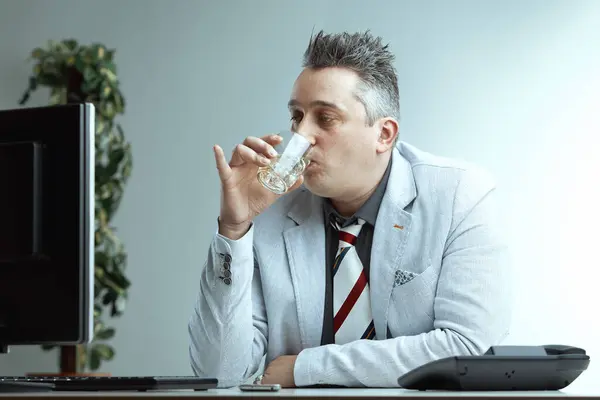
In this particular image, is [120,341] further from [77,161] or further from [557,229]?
[77,161]

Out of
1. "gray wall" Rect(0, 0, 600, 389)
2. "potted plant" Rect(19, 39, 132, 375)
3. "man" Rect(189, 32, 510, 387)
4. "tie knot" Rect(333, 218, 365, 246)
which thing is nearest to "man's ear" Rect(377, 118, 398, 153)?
"man" Rect(189, 32, 510, 387)

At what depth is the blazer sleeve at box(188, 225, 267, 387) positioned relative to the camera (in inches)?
69.7

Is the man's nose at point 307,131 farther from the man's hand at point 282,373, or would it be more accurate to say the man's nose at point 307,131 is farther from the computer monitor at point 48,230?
the computer monitor at point 48,230

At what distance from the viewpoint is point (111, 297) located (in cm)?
367

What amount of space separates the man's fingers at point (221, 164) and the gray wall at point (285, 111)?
2077mm

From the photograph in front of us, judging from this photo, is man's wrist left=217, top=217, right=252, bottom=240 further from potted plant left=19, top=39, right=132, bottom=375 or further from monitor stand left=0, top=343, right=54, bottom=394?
potted plant left=19, top=39, right=132, bottom=375

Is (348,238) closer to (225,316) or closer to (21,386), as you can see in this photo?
(225,316)

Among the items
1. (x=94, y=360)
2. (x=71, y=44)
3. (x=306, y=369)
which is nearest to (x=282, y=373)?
(x=306, y=369)

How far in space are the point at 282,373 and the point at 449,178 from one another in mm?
646

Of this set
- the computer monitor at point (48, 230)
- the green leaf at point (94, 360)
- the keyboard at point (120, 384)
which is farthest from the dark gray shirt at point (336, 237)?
the green leaf at point (94, 360)

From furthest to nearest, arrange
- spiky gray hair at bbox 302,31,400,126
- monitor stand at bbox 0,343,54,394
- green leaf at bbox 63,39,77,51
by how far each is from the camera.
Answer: green leaf at bbox 63,39,77,51
spiky gray hair at bbox 302,31,400,126
monitor stand at bbox 0,343,54,394

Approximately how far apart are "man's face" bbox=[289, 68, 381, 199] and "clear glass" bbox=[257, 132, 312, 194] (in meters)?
0.09

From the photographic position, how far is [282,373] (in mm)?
1729

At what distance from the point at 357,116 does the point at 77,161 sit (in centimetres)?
109
